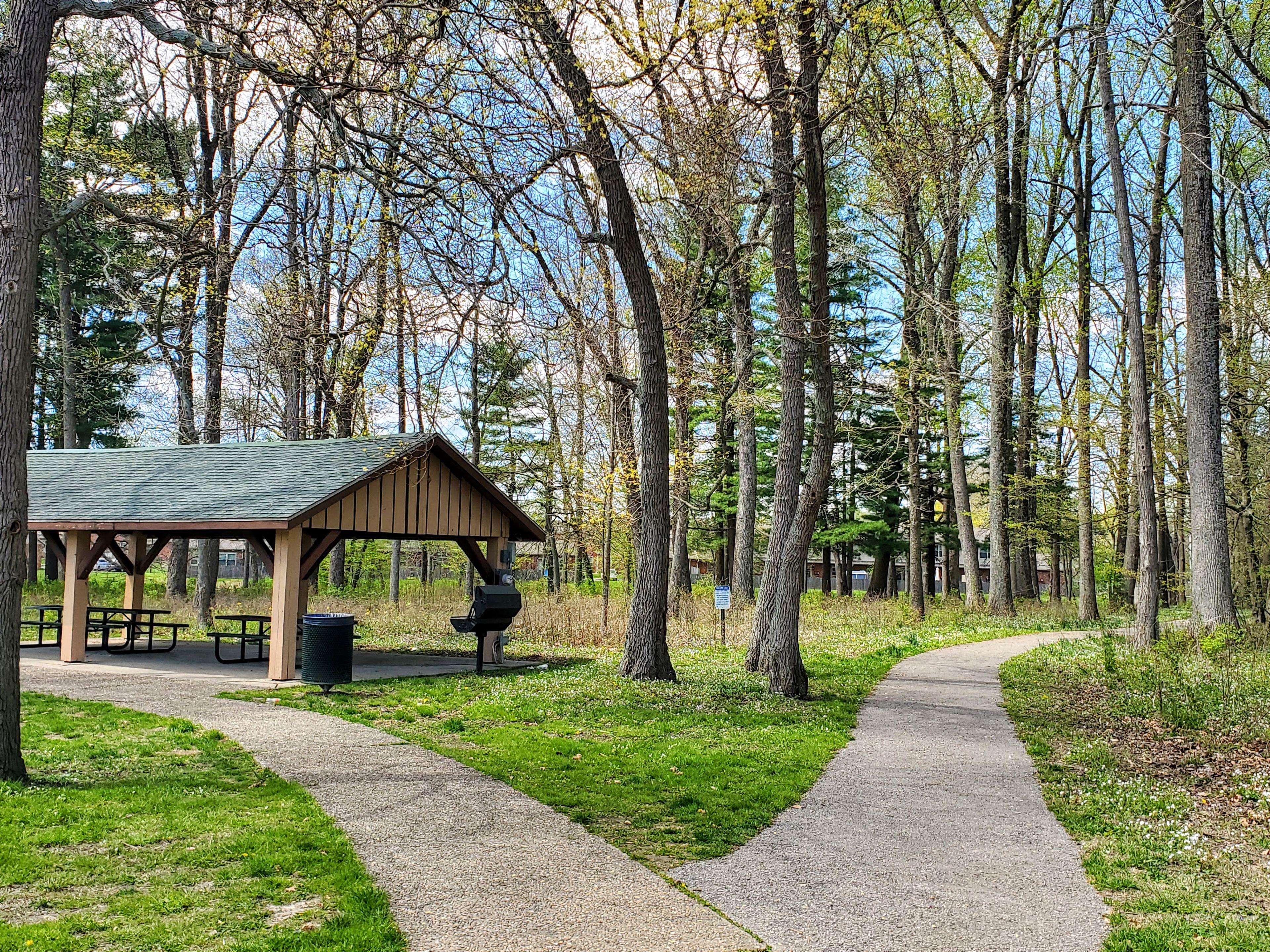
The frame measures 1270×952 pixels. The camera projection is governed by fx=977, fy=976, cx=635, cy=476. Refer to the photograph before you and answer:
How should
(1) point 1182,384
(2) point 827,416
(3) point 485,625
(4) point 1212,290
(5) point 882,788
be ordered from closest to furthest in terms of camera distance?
(5) point 882,788
(2) point 827,416
(3) point 485,625
(4) point 1212,290
(1) point 1182,384

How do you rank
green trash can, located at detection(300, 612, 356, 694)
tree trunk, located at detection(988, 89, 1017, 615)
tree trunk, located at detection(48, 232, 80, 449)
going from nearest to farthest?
green trash can, located at detection(300, 612, 356, 694) → tree trunk, located at detection(48, 232, 80, 449) → tree trunk, located at detection(988, 89, 1017, 615)

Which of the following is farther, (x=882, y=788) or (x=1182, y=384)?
(x=1182, y=384)

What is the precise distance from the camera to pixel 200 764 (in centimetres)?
804

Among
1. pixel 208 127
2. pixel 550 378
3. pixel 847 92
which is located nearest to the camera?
pixel 847 92

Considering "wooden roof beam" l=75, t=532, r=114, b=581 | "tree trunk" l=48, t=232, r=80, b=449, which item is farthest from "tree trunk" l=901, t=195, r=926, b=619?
"tree trunk" l=48, t=232, r=80, b=449

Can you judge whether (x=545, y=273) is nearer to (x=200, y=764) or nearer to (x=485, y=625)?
(x=485, y=625)

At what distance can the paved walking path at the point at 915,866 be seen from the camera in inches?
185

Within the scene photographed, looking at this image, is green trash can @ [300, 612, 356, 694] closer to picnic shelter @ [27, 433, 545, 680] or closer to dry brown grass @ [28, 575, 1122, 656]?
picnic shelter @ [27, 433, 545, 680]

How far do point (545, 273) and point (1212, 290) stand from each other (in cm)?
1228

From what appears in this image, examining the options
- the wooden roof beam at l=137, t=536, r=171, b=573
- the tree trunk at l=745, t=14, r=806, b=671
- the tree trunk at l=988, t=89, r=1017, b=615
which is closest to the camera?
the tree trunk at l=745, t=14, r=806, b=671

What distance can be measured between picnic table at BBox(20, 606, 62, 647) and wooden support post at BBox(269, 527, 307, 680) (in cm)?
479

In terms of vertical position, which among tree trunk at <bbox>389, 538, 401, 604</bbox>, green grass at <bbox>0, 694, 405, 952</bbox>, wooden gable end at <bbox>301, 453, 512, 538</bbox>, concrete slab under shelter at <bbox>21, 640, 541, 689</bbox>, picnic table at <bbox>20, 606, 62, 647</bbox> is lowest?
concrete slab under shelter at <bbox>21, 640, 541, 689</bbox>

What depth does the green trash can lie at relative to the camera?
42.8 feet

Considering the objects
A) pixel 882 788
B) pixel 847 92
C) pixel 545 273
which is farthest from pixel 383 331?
pixel 847 92
